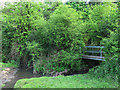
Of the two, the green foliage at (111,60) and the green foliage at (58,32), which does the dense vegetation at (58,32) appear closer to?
the green foliage at (58,32)

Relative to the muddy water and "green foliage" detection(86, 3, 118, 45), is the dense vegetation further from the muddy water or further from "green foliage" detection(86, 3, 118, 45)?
the muddy water

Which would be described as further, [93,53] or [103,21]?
[93,53]

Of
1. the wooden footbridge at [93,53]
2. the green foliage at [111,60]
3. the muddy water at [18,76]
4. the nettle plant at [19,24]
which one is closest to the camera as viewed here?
the green foliage at [111,60]

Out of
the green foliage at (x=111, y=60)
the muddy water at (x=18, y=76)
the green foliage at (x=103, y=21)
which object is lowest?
the muddy water at (x=18, y=76)

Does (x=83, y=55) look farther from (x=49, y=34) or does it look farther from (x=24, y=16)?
(x=24, y=16)

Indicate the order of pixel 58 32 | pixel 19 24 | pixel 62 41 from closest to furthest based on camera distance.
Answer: pixel 58 32 < pixel 62 41 < pixel 19 24

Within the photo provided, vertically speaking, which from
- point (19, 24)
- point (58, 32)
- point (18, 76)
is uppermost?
point (19, 24)

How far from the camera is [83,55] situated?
8391 millimetres

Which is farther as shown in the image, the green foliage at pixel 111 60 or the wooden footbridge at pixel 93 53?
the wooden footbridge at pixel 93 53

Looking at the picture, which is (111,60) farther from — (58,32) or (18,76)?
(18,76)

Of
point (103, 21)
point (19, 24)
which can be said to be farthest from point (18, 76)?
point (103, 21)

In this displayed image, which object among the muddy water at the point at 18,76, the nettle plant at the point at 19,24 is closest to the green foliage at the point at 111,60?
the muddy water at the point at 18,76

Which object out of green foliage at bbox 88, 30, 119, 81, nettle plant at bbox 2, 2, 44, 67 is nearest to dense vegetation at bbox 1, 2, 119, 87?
nettle plant at bbox 2, 2, 44, 67

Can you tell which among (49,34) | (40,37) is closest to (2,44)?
(40,37)
